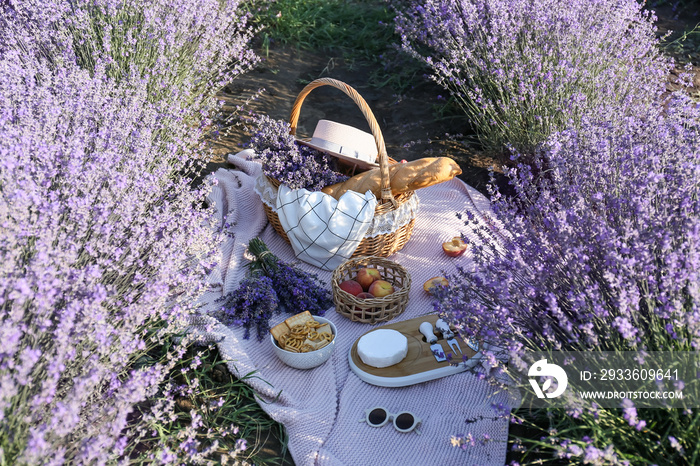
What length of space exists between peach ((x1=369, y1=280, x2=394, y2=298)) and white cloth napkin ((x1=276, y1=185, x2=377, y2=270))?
0.27 metres

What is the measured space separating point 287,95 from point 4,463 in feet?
11.7

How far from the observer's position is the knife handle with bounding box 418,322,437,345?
2.36 metres

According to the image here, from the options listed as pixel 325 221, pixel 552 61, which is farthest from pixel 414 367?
pixel 552 61

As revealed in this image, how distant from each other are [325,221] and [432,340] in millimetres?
781

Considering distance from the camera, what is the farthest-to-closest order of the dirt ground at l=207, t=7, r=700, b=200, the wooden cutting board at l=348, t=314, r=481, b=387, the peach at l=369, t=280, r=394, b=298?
the dirt ground at l=207, t=7, r=700, b=200 < the peach at l=369, t=280, r=394, b=298 < the wooden cutting board at l=348, t=314, r=481, b=387

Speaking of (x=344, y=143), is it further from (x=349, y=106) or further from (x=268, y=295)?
(x=349, y=106)

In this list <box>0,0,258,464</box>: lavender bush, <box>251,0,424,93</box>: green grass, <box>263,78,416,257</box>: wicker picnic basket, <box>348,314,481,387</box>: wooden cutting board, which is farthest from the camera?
<box>251,0,424,93</box>: green grass

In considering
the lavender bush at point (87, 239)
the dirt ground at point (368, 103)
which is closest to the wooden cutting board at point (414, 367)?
the lavender bush at point (87, 239)

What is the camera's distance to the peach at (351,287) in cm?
259

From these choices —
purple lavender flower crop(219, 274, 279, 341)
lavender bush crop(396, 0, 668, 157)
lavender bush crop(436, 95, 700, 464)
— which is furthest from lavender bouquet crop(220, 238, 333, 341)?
lavender bush crop(396, 0, 668, 157)

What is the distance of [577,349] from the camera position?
1688mm

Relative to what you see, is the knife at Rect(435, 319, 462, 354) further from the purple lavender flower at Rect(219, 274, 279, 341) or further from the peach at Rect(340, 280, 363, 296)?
the purple lavender flower at Rect(219, 274, 279, 341)

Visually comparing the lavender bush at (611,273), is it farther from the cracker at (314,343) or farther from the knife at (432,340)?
the cracker at (314,343)

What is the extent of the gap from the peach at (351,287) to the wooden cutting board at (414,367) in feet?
0.97
